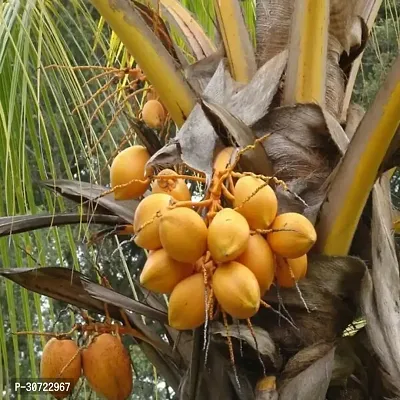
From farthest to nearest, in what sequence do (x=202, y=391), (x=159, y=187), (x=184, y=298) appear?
(x=202, y=391), (x=159, y=187), (x=184, y=298)

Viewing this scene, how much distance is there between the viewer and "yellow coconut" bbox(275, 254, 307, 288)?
851mm

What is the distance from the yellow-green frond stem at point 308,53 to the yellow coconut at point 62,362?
1.52ft

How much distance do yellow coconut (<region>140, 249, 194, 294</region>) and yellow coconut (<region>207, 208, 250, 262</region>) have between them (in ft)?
0.20

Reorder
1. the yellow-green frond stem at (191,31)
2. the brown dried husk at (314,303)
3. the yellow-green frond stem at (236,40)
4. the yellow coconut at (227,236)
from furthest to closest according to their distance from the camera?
1. the yellow-green frond stem at (191,31)
2. the yellow-green frond stem at (236,40)
3. the brown dried husk at (314,303)
4. the yellow coconut at (227,236)

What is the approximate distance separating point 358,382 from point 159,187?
41 cm

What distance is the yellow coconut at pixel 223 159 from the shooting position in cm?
86

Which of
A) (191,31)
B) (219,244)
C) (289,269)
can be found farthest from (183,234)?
(191,31)

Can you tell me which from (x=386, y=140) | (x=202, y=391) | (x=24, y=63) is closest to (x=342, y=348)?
(x=202, y=391)

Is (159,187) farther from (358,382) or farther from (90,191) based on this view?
(358,382)

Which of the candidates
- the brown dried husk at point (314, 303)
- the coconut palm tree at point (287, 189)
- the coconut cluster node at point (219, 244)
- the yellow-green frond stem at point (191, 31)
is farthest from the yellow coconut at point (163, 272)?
the yellow-green frond stem at point (191, 31)

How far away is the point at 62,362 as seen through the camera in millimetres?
998

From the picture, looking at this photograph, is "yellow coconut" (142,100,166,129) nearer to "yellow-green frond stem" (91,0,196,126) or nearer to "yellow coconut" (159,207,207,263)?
"yellow-green frond stem" (91,0,196,126)

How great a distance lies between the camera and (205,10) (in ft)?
5.06

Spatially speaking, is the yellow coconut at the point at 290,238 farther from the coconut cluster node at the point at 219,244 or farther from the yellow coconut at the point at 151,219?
the yellow coconut at the point at 151,219
